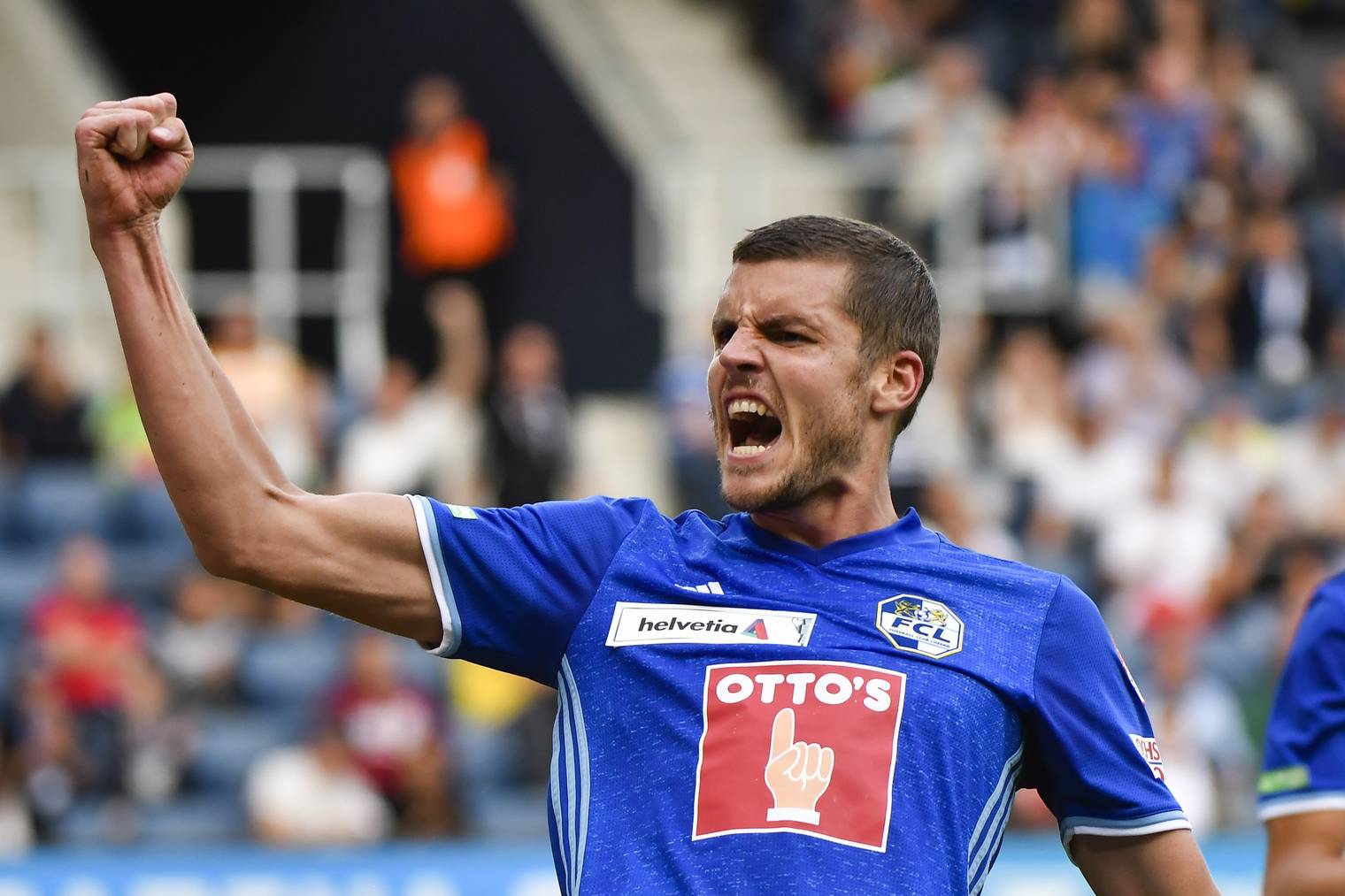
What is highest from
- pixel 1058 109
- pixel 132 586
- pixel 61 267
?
pixel 1058 109

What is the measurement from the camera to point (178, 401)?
339 centimetres

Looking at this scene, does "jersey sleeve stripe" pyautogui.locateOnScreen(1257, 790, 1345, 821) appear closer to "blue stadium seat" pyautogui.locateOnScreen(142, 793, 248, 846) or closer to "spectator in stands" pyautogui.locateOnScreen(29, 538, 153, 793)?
"blue stadium seat" pyautogui.locateOnScreen(142, 793, 248, 846)

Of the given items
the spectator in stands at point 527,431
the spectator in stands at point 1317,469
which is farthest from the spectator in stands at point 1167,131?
the spectator in stands at point 527,431

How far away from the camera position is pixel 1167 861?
373 cm

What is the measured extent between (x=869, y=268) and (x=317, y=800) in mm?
7095

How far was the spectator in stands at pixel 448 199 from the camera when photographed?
45.5 ft

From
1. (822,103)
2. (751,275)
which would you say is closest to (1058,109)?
(822,103)

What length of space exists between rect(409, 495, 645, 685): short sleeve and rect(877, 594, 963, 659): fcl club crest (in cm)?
49

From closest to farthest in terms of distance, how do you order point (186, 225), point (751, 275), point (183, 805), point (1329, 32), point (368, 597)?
1. point (368, 597)
2. point (751, 275)
3. point (183, 805)
4. point (186, 225)
5. point (1329, 32)

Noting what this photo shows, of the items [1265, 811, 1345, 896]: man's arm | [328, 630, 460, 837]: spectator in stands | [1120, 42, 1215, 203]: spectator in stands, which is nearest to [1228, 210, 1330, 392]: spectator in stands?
[1120, 42, 1215, 203]: spectator in stands

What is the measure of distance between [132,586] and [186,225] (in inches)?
169

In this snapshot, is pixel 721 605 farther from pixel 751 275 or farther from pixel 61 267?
pixel 61 267

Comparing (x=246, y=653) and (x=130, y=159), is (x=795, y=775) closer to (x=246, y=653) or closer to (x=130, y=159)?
(x=130, y=159)

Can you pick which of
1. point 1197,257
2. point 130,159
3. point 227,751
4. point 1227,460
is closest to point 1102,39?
point 1197,257
